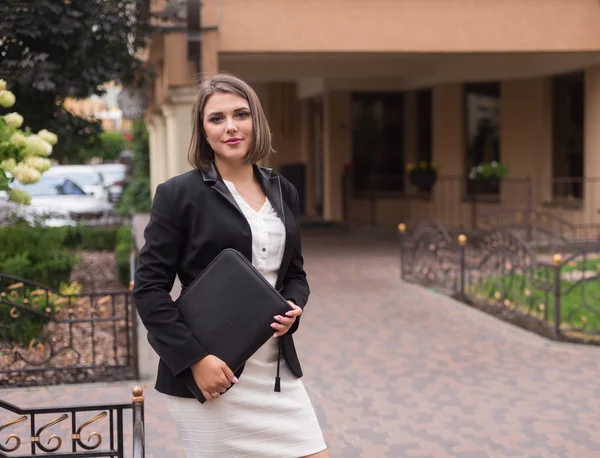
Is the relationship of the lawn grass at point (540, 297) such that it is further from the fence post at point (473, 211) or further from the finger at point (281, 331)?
the fence post at point (473, 211)

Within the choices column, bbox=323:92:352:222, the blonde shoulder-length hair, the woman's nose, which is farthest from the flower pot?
the woman's nose

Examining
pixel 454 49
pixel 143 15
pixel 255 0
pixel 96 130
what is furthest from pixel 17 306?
pixel 454 49

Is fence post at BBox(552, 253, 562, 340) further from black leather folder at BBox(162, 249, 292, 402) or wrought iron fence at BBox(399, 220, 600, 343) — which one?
black leather folder at BBox(162, 249, 292, 402)

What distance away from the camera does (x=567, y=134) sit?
58.0ft

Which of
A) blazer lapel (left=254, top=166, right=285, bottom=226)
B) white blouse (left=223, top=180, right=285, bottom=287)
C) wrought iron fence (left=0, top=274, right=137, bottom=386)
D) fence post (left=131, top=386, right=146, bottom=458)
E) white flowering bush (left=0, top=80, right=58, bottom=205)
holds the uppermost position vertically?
white flowering bush (left=0, top=80, right=58, bottom=205)

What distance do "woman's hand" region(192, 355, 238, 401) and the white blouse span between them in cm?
36

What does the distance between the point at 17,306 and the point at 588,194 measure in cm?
1092

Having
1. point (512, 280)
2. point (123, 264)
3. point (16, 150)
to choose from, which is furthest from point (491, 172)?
point (16, 150)

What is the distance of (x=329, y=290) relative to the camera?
41.3ft

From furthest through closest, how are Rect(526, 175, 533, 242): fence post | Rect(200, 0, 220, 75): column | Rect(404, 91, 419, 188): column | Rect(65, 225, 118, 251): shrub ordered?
Rect(404, 91, 419, 188): column, Rect(65, 225, 118, 251): shrub, Rect(526, 175, 533, 242): fence post, Rect(200, 0, 220, 75): column

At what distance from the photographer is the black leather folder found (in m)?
3.09

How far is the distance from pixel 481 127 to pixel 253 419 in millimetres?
17041

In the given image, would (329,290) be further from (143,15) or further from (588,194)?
(588,194)

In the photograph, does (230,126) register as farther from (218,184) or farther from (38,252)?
(38,252)
